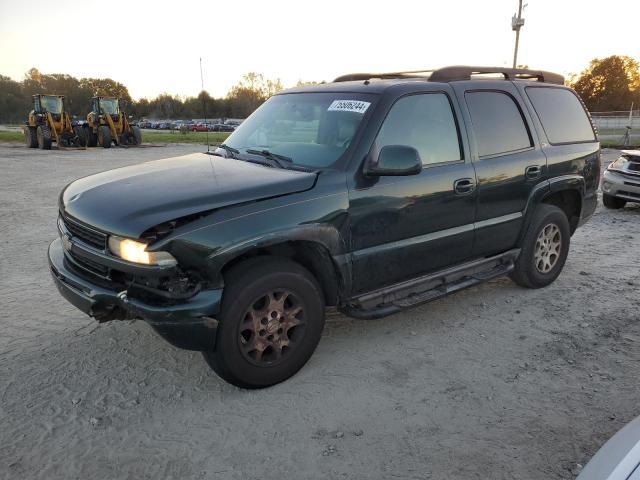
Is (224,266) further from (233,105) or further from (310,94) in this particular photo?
(233,105)

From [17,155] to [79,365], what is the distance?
64.4 ft

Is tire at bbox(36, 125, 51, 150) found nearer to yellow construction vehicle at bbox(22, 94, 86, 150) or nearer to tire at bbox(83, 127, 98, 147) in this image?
yellow construction vehicle at bbox(22, 94, 86, 150)

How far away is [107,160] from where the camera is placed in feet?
58.8

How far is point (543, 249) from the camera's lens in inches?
191

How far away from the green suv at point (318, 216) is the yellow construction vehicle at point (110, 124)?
22.3m

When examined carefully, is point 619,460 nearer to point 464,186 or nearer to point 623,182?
point 464,186

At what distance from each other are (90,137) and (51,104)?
2.14m

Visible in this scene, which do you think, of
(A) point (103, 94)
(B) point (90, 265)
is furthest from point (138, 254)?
(A) point (103, 94)

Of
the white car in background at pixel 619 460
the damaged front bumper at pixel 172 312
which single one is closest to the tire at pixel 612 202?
the white car in background at pixel 619 460

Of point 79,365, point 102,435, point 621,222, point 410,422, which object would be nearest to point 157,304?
point 102,435

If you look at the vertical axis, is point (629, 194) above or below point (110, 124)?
below

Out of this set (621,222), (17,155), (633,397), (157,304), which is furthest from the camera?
(17,155)

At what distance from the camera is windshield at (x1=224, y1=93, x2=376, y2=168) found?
3504 millimetres

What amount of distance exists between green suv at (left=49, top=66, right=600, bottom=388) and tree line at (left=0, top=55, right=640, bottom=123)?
5049cm
